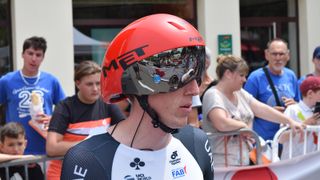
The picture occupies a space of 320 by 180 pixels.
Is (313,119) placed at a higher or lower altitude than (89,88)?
lower

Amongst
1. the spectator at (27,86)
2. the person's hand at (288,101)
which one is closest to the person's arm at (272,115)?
the person's hand at (288,101)

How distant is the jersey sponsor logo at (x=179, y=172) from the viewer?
1926 mm

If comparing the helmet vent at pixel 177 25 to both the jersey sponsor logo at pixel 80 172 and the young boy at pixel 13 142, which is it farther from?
the young boy at pixel 13 142

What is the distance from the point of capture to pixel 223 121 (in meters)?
4.69

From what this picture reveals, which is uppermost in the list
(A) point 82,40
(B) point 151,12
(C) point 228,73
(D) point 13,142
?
(B) point 151,12

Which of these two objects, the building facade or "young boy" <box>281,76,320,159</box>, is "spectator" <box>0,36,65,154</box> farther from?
"young boy" <box>281,76,320,159</box>

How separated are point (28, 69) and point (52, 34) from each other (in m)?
2.26

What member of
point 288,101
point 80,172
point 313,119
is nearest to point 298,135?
point 313,119

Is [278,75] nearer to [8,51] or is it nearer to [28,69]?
[28,69]

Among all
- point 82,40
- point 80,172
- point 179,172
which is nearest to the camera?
point 80,172

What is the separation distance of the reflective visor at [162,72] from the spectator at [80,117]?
8.10 feet

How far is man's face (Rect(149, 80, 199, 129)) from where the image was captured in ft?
6.06

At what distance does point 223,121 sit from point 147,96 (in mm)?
2879

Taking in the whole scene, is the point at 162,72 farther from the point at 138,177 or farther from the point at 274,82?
the point at 274,82
